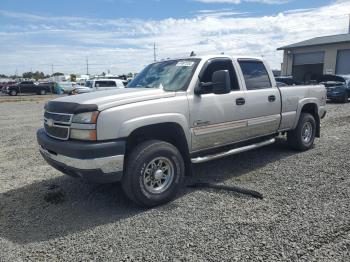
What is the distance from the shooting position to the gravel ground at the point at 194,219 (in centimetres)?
331

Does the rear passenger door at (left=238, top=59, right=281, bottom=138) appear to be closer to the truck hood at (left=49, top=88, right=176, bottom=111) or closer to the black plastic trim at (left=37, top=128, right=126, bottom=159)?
the truck hood at (left=49, top=88, right=176, bottom=111)

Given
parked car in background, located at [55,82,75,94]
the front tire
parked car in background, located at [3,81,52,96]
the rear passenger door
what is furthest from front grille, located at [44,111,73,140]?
parked car in background, located at [3,81,52,96]

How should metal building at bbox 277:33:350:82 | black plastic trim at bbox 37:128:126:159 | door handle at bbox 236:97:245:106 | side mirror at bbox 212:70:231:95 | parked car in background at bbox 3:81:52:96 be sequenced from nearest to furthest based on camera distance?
1. black plastic trim at bbox 37:128:126:159
2. side mirror at bbox 212:70:231:95
3. door handle at bbox 236:97:245:106
4. metal building at bbox 277:33:350:82
5. parked car in background at bbox 3:81:52:96

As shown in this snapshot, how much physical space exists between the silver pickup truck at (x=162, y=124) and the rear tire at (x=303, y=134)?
3.45 feet

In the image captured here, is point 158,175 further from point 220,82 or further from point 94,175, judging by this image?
point 220,82

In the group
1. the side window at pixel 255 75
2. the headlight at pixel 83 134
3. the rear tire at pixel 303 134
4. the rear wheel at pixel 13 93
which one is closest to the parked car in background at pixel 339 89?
the rear tire at pixel 303 134

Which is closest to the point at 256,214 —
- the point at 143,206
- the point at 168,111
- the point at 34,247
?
the point at 143,206

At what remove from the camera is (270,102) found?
236 inches

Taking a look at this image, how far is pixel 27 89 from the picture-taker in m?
41.7

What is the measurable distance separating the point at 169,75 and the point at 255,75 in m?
1.70

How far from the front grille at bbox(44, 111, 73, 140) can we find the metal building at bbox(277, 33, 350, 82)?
28.4 metres

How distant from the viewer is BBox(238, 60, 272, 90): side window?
567 centimetres

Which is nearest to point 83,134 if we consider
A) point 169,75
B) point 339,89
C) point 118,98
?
point 118,98

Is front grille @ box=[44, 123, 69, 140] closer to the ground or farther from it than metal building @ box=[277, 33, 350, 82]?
closer to the ground
